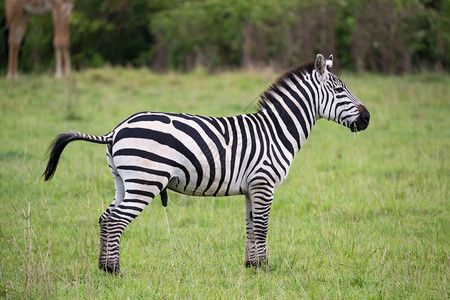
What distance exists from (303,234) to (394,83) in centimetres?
1189

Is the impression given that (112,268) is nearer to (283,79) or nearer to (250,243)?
(250,243)

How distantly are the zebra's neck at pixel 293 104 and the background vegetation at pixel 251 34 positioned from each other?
15072mm

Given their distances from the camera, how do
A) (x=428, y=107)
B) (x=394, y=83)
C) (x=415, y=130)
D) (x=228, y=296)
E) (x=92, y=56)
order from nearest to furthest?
(x=228, y=296), (x=415, y=130), (x=428, y=107), (x=394, y=83), (x=92, y=56)

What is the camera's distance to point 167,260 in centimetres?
539

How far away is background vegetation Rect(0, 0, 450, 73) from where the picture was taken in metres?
20.3

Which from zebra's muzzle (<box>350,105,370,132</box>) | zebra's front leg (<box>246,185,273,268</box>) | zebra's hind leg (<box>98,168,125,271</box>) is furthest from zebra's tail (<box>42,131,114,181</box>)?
zebra's muzzle (<box>350,105,370,132</box>)

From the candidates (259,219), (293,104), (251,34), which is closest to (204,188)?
(259,219)

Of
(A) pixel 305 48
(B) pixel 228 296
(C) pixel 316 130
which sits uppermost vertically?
(A) pixel 305 48

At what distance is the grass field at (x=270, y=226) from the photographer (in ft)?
15.6

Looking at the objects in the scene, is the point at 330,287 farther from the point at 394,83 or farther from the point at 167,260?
the point at 394,83

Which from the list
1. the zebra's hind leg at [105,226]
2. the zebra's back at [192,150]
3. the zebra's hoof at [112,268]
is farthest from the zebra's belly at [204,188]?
the zebra's hoof at [112,268]

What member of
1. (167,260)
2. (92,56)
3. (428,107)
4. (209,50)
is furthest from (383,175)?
(92,56)

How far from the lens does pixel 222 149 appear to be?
5086mm

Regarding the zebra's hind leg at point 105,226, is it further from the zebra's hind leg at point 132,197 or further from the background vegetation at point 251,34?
the background vegetation at point 251,34
